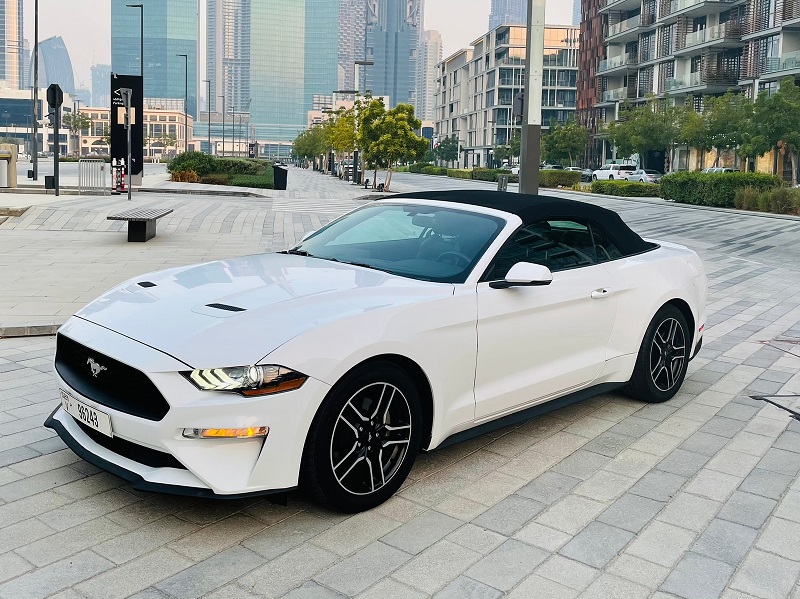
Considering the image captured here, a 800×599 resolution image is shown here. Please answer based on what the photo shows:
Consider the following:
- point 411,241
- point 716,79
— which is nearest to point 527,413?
point 411,241

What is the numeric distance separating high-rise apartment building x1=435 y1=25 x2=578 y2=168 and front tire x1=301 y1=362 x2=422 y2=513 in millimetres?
104767

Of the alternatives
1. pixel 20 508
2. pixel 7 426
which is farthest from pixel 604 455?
pixel 7 426

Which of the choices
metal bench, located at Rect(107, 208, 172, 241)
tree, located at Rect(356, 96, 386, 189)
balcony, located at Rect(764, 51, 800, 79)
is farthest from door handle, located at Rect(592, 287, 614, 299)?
balcony, located at Rect(764, 51, 800, 79)

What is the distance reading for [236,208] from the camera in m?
21.6

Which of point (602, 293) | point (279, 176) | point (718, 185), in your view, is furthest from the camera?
Result: point (279, 176)

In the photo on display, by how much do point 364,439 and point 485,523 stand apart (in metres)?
0.68

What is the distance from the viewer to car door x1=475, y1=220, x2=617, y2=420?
4.65m

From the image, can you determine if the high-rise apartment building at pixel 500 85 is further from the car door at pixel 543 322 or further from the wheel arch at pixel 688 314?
the car door at pixel 543 322

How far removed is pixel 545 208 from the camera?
17.5 feet

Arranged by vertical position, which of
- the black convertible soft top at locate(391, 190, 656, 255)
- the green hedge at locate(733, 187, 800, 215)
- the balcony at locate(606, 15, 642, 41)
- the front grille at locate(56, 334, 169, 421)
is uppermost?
the balcony at locate(606, 15, 642, 41)

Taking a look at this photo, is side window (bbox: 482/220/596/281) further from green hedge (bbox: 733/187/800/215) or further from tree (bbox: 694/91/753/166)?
tree (bbox: 694/91/753/166)

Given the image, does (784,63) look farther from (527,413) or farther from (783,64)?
(527,413)

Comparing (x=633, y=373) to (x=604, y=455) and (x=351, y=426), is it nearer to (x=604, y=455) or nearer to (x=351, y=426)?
(x=604, y=455)

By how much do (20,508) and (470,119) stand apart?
132897 mm
